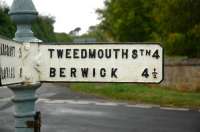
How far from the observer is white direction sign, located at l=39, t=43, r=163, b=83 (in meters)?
3.03

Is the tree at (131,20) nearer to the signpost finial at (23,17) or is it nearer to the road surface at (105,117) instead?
the road surface at (105,117)

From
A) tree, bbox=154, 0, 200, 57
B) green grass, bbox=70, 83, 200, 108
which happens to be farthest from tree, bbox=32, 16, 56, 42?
green grass, bbox=70, 83, 200, 108

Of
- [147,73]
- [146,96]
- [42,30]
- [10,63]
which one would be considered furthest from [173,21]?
[42,30]

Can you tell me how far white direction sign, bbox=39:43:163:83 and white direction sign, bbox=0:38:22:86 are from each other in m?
0.16

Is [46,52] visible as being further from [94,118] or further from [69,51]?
[94,118]

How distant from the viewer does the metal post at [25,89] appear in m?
2.95

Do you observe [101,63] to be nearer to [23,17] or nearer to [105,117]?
[23,17]

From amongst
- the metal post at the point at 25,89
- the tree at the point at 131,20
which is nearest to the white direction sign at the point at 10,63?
the metal post at the point at 25,89

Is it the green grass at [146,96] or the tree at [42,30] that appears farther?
the tree at [42,30]

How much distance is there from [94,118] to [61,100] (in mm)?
5751

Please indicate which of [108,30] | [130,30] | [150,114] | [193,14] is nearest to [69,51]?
[150,114]

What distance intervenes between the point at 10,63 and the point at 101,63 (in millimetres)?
479

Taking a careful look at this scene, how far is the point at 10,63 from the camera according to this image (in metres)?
2.85

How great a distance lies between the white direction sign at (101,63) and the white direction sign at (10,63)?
16cm
